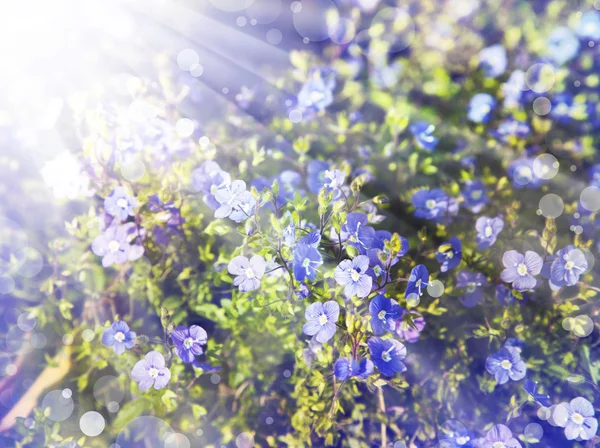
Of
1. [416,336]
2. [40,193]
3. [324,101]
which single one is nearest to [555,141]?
[324,101]

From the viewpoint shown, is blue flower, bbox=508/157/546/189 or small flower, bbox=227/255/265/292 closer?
small flower, bbox=227/255/265/292

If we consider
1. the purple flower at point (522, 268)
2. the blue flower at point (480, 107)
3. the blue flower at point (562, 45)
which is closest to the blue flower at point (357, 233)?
the purple flower at point (522, 268)

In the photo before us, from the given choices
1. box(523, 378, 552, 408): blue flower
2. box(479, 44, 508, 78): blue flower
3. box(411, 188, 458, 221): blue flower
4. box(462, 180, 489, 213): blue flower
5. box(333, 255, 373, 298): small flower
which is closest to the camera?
box(333, 255, 373, 298): small flower

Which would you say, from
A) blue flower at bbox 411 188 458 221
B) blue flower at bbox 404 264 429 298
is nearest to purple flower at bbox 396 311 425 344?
blue flower at bbox 404 264 429 298

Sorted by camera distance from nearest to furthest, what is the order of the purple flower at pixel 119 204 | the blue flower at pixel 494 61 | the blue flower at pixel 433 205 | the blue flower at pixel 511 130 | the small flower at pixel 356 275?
1. the small flower at pixel 356 275
2. the purple flower at pixel 119 204
3. the blue flower at pixel 433 205
4. the blue flower at pixel 511 130
5. the blue flower at pixel 494 61

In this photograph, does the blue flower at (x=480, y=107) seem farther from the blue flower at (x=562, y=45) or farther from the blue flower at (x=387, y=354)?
the blue flower at (x=387, y=354)

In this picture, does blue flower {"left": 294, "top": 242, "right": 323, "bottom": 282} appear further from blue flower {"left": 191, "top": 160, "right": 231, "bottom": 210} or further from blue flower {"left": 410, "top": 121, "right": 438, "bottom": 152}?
blue flower {"left": 410, "top": 121, "right": 438, "bottom": 152}

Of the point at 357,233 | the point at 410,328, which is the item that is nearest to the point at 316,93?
the point at 357,233

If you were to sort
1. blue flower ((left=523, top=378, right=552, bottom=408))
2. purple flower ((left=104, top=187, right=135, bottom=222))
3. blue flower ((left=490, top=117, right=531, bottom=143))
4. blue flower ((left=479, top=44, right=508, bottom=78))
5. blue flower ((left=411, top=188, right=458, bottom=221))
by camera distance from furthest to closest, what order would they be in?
1. blue flower ((left=479, top=44, right=508, bottom=78))
2. blue flower ((left=490, top=117, right=531, bottom=143))
3. blue flower ((left=411, top=188, right=458, bottom=221))
4. purple flower ((left=104, top=187, right=135, bottom=222))
5. blue flower ((left=523, top=378, right=552, bottom=408))
